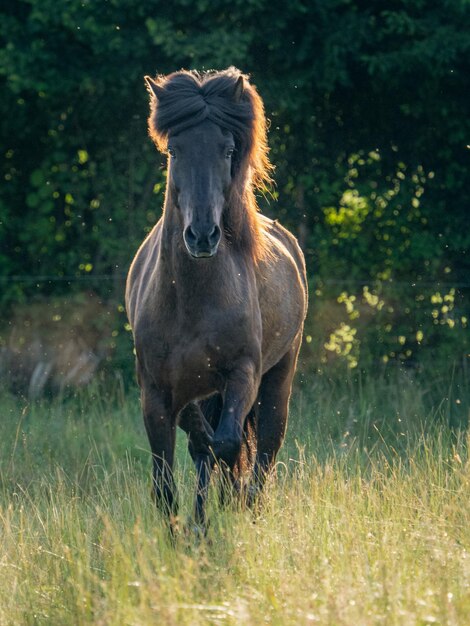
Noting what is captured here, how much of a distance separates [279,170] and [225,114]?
4863 mm

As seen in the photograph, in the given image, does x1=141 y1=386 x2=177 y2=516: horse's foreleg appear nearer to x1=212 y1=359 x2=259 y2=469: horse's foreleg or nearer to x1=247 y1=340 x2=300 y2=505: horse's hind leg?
x1=212 y1=359 x2=259 y2=469: horse's foreleg

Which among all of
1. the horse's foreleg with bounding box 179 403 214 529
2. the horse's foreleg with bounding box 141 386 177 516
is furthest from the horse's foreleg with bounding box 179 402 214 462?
the horse's foreleg with bounding box 141 386 177 516

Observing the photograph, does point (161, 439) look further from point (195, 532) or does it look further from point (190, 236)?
point (190, 236)

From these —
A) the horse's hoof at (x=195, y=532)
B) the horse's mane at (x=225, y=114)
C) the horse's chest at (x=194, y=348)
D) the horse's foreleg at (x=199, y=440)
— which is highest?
the horse's mane at (x=225, y=114)

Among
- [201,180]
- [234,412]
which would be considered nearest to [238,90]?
[201,180]

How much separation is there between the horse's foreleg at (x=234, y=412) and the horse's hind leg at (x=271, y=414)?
900 millimetres

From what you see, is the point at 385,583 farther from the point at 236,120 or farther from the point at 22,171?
the point at 22,171

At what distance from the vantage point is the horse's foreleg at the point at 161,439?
216 inches

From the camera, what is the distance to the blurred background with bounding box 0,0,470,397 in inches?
369

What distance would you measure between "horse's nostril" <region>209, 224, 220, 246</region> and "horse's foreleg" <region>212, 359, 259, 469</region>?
0.85 meters

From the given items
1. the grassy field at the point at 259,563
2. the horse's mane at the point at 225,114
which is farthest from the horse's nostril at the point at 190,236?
the grassy field at the point at 259,563

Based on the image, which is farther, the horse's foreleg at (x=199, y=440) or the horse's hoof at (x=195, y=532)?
the horse's foreleg at (x=199, y=440)

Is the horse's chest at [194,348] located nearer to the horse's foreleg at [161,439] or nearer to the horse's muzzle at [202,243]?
the horse's foreleg at [161,439]

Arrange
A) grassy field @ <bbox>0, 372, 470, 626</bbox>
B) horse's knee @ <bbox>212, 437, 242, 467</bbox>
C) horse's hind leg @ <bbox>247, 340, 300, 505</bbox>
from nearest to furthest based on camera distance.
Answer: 1. grassy field @ <bbox>0, 372, 470, 626</bbox>
2. horse's knee @ <bbox>212, 437, 242, 467</bbox>
3. horse's hind leg @ <bbox>247, 340, 300, 505</bbox>
